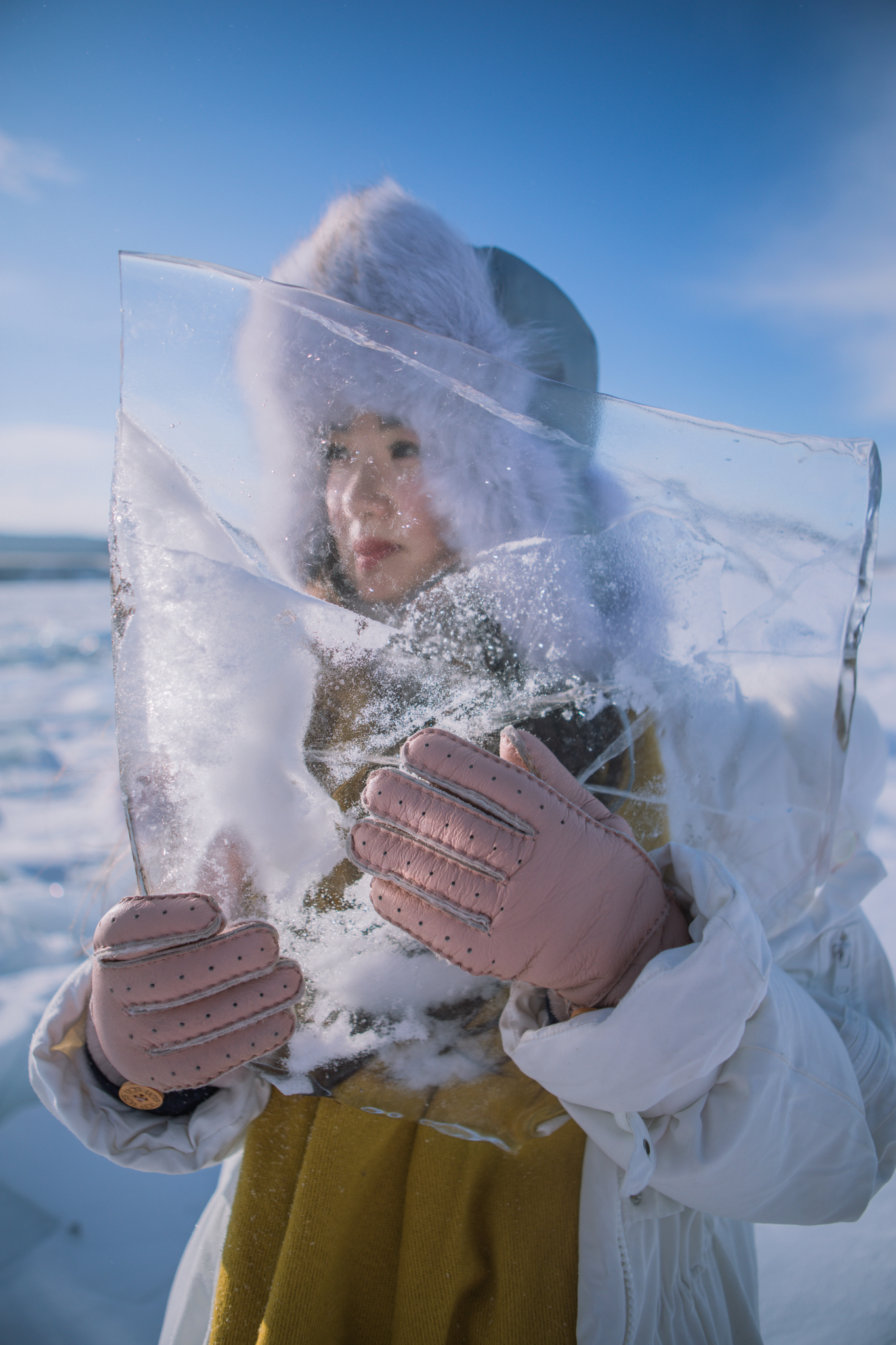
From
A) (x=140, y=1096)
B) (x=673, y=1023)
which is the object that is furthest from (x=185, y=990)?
(x=673, y=1023)

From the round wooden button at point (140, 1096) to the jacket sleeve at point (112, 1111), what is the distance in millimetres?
28

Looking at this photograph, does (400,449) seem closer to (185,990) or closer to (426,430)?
(426,430)

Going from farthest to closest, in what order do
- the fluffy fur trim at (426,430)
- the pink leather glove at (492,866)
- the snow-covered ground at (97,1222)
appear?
the snow-covered ground at (97,1222) → the fluffy fur trim at (426,430) → the pink leather glove at (492,866)

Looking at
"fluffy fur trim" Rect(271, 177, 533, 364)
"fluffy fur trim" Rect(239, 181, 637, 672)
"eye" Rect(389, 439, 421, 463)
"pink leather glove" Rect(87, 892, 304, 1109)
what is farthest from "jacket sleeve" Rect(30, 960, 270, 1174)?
"fluffy fur trim" Rect(271, 177, 533, 364)

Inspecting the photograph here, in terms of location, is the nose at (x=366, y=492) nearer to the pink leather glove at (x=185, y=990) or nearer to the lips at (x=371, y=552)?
the lips at (x=371, y=552)

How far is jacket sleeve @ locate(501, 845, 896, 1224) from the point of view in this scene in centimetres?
49

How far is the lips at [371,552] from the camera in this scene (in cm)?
59

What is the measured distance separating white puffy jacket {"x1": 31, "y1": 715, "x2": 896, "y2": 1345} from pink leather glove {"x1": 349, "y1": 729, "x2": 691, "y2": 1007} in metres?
0.06

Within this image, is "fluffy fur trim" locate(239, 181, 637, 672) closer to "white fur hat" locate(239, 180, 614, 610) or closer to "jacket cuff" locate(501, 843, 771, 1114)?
"white fur hat" locate(239, 180, 614, 610)

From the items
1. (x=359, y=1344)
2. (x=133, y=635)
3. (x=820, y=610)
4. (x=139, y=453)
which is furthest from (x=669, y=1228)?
(x=139, y=453)

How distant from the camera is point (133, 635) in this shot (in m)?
0.58

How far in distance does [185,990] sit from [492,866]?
27 centimetres

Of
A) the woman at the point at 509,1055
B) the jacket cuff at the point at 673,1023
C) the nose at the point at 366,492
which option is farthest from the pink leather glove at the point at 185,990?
the nose at the point at 366,492

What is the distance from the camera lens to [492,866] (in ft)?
1.49
